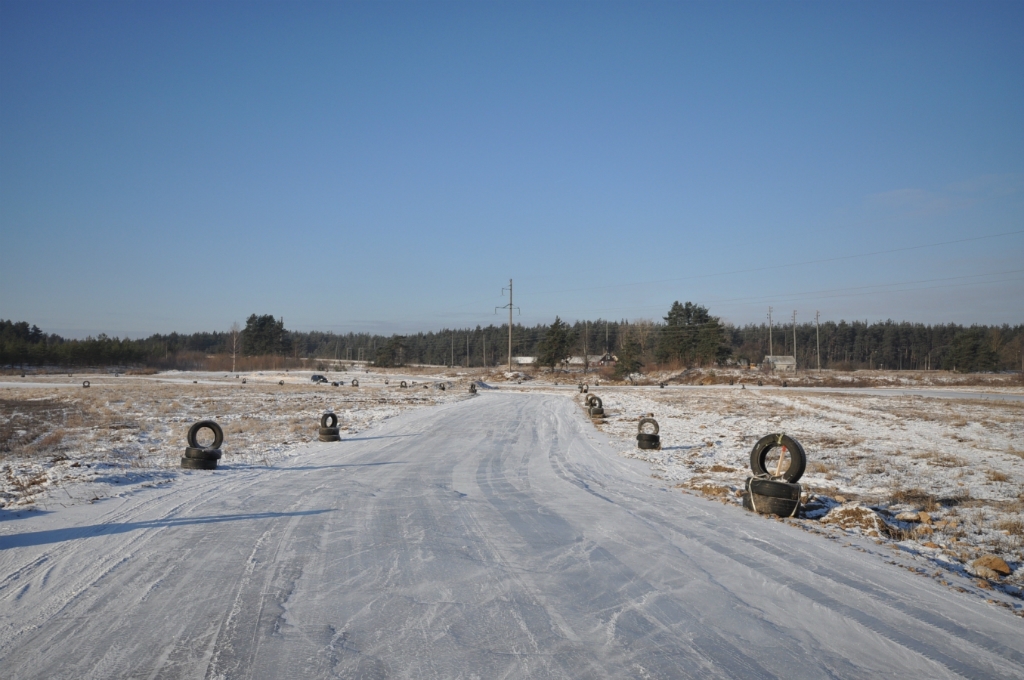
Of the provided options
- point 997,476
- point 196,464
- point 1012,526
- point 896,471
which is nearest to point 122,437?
point 196,464

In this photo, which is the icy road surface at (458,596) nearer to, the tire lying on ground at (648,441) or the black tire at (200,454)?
the black tire at (200,454)

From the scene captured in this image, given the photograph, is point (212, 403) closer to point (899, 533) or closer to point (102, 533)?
point (102, 533)

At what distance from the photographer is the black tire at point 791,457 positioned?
8.22 metres

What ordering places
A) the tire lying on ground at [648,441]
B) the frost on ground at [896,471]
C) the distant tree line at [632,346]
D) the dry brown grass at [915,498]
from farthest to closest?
the distant tree line at [632,346] → the tire lying on ground at [648,441] → the dry brown grass at [915,498] → the frost on ground at [896,471]

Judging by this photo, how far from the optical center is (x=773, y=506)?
806cm

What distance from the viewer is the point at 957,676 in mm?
3664

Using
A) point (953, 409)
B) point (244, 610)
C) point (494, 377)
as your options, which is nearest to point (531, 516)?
point (244, 610)

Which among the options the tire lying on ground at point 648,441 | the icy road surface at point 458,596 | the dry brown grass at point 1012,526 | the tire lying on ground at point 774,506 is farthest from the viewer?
the tire lying on ground at point 648,441

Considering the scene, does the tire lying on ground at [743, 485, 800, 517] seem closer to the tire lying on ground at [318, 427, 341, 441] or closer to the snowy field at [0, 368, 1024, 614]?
the snowy field at [0, 368, 1024, 614]

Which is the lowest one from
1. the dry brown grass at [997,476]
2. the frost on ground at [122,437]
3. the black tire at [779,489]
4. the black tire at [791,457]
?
the frost on ground at [122,437]

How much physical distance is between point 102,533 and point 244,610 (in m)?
3.24

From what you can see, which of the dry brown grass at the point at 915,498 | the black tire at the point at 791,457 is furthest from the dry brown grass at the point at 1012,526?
the black tire at the point at 791,457

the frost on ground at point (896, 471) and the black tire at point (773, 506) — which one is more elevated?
the black tire at point (773, 506)

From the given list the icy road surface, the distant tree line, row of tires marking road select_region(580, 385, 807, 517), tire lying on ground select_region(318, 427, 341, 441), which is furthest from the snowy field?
the distant tree line
